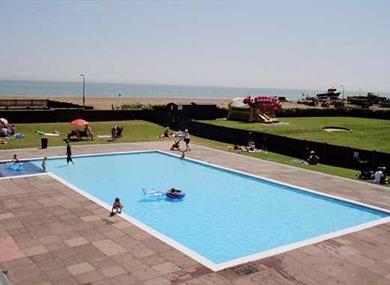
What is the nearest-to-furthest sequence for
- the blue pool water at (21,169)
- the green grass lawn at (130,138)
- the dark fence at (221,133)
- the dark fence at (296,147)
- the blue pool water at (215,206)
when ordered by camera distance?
the blue pool water at (215,206) → the blue pool water at (21,169) → the dark fence at (296,147) → the dark fence at (221,133) → the green grass lawn at (130,138)

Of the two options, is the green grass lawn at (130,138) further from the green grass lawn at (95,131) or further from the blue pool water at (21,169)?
the blue pool water at (21,169)

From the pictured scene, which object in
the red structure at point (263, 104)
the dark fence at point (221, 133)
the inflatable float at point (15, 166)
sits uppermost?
the red structure at point (263, 104)

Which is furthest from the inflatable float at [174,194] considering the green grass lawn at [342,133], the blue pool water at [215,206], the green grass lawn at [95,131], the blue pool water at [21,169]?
the green grass lawn at [342,133]

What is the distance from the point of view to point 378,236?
14.8 meters

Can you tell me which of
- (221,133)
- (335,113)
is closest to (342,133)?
(221,133)

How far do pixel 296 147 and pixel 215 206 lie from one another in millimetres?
11905

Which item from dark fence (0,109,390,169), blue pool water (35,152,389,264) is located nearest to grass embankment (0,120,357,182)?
dark fence (0,109,390,169)

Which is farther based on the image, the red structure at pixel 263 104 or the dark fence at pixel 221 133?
the red structure at pixel 263 104

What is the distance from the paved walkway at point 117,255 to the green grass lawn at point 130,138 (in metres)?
11.1

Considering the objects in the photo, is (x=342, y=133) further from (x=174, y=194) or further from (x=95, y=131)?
(x=174, y=194)

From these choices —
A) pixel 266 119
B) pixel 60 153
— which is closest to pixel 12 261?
pixel 60 153

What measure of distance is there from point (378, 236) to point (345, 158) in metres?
12.6

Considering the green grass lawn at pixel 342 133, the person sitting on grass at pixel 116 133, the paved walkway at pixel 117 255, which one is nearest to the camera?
the paved walkway at pixel 117 255

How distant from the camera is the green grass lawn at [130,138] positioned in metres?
27.0
